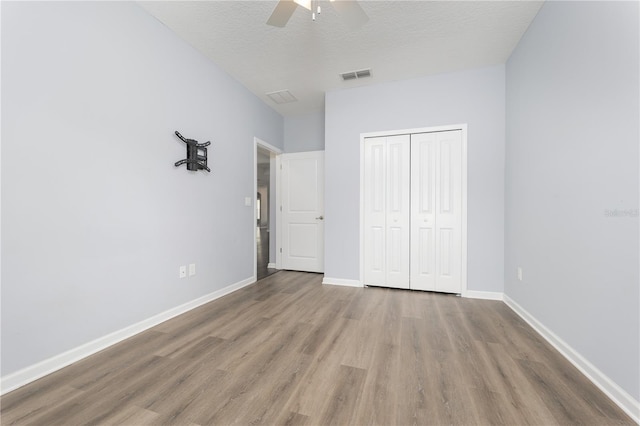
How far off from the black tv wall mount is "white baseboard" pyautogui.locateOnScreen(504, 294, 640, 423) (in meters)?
3.60

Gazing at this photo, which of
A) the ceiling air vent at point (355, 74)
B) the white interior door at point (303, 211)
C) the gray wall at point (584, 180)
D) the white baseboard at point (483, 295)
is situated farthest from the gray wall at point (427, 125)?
the white interior door at point (303, 211)

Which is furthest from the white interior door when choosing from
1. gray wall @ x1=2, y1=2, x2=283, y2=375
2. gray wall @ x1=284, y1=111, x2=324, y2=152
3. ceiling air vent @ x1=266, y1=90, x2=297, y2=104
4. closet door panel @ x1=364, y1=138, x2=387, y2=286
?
gray wall @ x1=2, y1=2, x2=283, y2=375

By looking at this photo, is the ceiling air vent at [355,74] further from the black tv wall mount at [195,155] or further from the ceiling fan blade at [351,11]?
the black tv wall mount at [195,155]

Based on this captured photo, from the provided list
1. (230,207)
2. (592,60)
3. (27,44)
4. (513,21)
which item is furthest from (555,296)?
(27,44)

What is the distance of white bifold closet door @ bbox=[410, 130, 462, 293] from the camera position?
3.28 meters

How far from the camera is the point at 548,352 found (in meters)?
1.90

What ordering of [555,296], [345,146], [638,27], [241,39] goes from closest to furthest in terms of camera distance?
[638,27], [555,296], [241,39], [345,146]

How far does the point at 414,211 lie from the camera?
3.45 metres

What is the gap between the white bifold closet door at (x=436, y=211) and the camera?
328 centimetres

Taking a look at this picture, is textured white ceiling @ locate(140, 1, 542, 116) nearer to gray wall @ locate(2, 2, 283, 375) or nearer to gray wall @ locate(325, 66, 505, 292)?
gray wall @ locate(325, 66, 505, 292)

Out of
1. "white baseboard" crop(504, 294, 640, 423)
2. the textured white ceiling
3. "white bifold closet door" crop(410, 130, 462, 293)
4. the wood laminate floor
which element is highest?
the textured white ceiling

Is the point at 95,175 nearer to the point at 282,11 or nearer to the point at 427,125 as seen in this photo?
the point at 282,11

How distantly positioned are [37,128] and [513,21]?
12.9ft

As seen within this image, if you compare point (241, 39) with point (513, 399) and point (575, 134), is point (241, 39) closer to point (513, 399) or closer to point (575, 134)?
point (575, 134)
